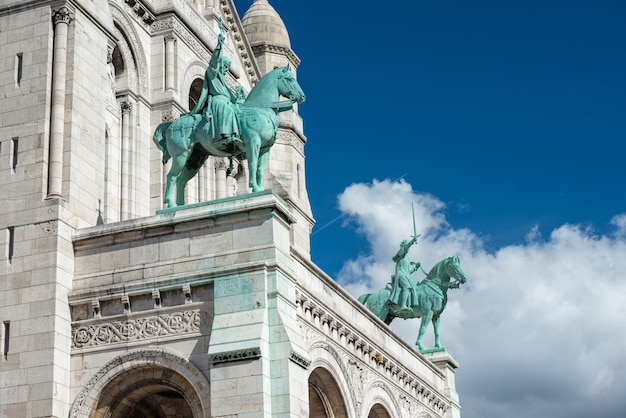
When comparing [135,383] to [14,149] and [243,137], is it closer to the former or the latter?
[243,137]

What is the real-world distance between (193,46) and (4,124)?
37.4 ft

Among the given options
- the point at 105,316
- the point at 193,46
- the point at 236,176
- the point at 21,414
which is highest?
the point at 193,46

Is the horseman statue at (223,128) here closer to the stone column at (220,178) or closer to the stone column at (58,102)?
the stone column at (58,102)

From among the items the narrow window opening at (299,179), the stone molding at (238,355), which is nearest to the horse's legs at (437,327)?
the narrow window opening at (299,179)

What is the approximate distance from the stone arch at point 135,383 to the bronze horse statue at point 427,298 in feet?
56.6

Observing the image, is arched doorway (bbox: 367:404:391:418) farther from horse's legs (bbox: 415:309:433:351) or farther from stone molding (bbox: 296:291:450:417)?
horse's legs (bbox: 415:309:433:351)

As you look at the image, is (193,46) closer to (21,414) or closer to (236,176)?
(236,176)

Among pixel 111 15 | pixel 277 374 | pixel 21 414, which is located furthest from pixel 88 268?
pixel 111 15

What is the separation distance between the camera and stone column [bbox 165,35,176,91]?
40.5 meters

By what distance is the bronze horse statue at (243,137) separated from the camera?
31875 millimetres

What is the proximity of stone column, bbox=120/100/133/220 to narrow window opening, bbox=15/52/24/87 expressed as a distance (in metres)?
5.82

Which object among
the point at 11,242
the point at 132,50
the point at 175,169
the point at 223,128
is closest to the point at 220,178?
the point at 132,50

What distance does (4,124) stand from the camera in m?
32.9

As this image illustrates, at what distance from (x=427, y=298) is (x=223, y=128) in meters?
18.4
